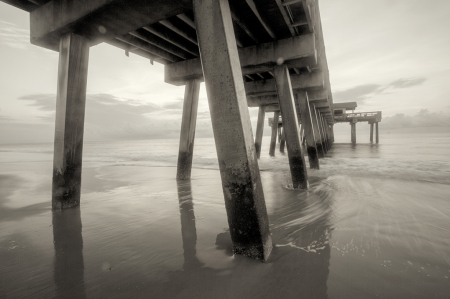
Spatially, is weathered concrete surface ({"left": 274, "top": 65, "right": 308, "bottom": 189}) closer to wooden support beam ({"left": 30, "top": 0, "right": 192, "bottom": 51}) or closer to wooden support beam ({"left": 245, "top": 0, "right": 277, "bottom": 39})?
wooden support beam ({"left": 245, "top": 0, "right": 277, "bottom": 39})

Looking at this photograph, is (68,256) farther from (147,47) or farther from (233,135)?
(147,47)

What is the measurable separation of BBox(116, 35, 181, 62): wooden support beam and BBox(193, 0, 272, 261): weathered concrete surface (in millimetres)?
3423

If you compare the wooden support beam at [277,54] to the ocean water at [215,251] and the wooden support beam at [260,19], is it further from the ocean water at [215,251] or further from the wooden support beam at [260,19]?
the ocean water at [215,251]

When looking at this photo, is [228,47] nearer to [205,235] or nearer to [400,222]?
[205,235]

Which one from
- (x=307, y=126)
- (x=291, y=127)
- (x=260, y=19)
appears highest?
(x=260, y=19)

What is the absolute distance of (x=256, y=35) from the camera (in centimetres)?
467

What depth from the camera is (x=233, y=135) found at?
1.88m

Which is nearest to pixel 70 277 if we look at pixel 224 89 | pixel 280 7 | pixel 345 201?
pixel 224 89

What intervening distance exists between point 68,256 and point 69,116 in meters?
2.24

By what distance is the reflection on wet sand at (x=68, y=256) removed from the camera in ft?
5.06

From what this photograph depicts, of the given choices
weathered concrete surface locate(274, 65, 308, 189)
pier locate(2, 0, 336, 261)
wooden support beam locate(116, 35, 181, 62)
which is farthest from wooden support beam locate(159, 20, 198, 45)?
weathered concrete surface locate(274, 65, 308, 189)

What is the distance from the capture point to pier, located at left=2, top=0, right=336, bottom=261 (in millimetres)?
1896

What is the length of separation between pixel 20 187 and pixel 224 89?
6.34 m

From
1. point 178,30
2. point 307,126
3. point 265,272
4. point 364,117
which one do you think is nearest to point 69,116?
point 178,30
